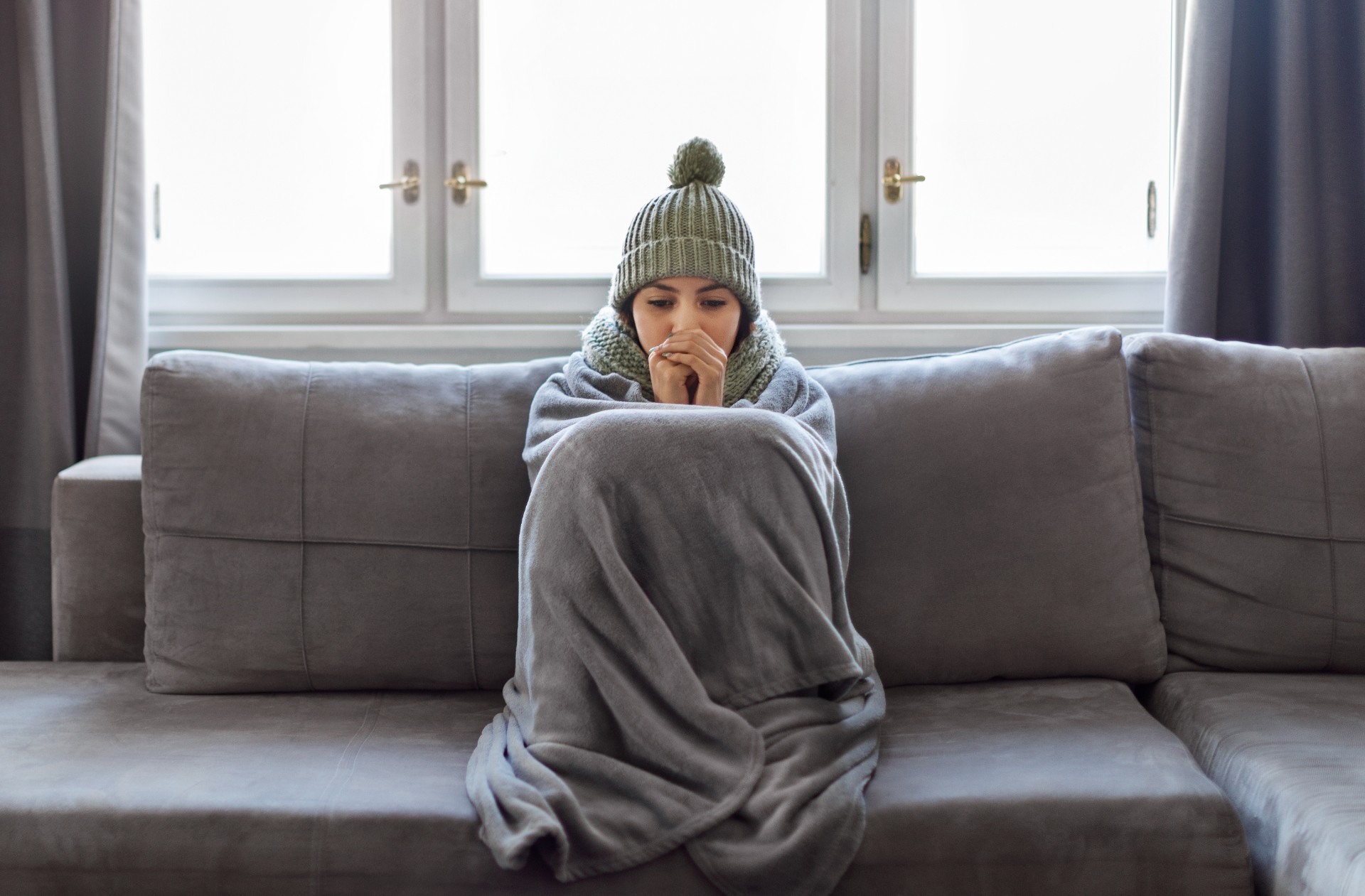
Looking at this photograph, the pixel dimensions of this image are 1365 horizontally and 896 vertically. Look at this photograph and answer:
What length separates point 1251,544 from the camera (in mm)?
1562

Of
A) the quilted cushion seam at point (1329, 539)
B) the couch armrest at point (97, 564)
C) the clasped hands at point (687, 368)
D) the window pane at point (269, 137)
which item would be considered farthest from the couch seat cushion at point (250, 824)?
the window pane at point (269, 137)

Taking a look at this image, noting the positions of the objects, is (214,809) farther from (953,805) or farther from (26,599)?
(26,599)

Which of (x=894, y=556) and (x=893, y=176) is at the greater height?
(x=893, y=176)

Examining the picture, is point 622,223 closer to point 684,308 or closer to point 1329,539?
point 684,308

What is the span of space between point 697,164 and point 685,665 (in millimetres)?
823

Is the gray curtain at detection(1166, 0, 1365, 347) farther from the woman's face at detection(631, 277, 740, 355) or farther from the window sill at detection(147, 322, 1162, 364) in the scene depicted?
the woman's face at detection(631, 277, 740, 355)

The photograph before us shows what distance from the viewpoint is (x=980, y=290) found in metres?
2.17

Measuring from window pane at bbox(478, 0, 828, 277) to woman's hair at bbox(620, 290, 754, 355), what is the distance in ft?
1.67

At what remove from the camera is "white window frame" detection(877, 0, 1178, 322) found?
2.15m

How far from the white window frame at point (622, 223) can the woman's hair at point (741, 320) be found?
465mm

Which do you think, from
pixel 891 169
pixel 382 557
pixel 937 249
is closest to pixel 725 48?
pixel 891 169

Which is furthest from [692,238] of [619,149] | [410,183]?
[410,183]

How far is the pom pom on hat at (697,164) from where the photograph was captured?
165 cm

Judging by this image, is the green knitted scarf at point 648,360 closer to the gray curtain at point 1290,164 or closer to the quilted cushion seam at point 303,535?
the quilted cushion seam at point 303,535
